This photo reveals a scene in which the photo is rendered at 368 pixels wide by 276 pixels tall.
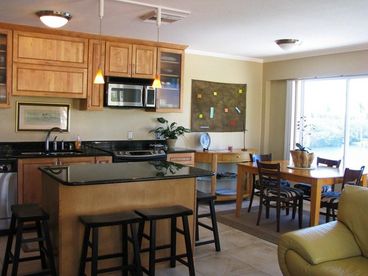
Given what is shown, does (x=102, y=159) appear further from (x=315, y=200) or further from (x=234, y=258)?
(x=315, y=200)

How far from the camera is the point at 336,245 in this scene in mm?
2977

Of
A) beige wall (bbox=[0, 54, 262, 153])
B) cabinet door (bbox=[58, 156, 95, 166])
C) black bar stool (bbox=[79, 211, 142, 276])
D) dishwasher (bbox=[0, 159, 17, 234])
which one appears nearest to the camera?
black bar stool (bbox=[79, 211, 142, 276])

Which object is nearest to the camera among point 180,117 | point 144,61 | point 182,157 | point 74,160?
point 74,160

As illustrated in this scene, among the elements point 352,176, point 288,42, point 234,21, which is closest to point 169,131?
point 288,42

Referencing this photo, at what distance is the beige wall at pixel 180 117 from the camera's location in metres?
5.43

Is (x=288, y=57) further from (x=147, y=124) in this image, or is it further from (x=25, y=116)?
(x=25, y=116)

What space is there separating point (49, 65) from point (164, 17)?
5.68 ft

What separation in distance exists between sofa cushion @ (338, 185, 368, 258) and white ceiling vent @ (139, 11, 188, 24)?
7.65 ft

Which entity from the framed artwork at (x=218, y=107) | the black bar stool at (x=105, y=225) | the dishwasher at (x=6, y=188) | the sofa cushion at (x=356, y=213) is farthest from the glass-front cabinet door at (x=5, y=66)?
the sofa cushion at (x=356, y=213)

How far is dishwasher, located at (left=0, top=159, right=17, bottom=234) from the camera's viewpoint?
15.1 feet

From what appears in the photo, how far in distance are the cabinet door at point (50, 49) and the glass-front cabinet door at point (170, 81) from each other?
3.79 feet

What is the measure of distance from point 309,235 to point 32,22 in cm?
377

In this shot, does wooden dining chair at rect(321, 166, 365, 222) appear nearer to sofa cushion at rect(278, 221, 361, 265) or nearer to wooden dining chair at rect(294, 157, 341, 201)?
wooden dining chair at rect(294, 157, 341, 201)

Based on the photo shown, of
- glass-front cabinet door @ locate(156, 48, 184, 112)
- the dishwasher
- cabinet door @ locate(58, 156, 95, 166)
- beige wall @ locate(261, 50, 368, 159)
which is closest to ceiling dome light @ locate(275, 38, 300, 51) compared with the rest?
beige wall @ locate(261, 50, 368, 159)
